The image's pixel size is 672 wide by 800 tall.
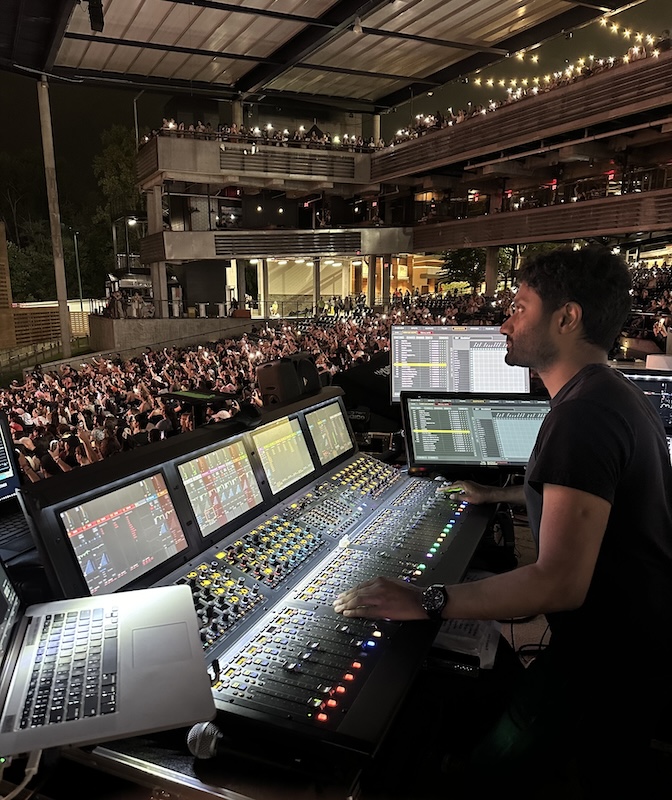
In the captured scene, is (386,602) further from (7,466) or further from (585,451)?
(7,466)

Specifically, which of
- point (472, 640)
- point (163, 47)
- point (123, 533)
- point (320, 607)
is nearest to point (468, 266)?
point (163, 47)

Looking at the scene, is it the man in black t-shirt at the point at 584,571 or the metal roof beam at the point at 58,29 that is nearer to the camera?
the man in black t-shirt at the point at 584,571

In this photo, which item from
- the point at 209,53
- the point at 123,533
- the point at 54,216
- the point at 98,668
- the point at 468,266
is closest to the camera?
the point at 98,668

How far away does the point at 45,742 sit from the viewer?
0.94m

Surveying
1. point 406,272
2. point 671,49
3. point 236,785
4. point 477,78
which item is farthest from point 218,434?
point 406,272

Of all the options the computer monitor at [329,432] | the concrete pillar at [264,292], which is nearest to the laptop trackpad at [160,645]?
the computer monitor at [329,432]

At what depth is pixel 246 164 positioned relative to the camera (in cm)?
2077

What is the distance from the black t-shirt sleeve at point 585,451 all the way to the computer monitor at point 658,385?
155 cm

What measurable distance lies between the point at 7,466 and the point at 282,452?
1.23 metres

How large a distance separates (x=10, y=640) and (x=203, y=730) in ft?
1.33

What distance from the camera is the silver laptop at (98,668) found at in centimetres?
97

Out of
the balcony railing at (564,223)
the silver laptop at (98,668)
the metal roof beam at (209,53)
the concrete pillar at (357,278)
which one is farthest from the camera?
the concrete pillar at (357,278)

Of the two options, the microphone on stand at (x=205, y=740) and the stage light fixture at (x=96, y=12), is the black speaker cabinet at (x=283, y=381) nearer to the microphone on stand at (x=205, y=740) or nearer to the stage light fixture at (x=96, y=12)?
the microphone on stand at (x=205, y=740)

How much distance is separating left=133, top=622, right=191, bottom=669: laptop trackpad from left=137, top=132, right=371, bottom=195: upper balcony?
21.0 meters
